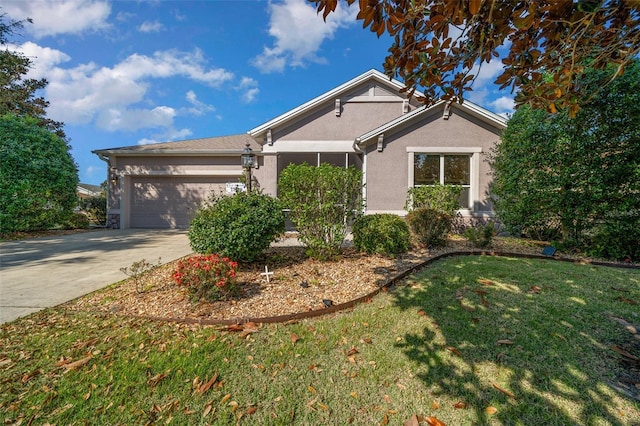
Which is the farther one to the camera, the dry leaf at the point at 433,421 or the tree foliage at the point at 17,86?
the tree foliage at the point at 17,86

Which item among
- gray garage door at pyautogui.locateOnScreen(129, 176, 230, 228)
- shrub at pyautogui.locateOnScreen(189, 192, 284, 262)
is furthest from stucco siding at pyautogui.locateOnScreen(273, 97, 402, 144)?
shrub at pyautogui.locateOnScreen(189, 192, 284, 262)

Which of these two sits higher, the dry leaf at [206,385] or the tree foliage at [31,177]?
the tree foliage at [31,177]

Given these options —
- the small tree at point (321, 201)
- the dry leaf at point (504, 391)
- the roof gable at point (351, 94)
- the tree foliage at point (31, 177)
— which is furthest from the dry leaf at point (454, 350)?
the tree foliage at point (31, 177)

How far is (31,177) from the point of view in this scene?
995 cm

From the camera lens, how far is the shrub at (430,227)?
627 centimetres

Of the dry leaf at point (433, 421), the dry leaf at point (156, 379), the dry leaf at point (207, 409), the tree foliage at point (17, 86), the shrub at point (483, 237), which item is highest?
the tree foliage at point (17, 86)

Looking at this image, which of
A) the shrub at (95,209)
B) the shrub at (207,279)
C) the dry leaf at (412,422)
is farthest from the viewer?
the shrub at (95,209)

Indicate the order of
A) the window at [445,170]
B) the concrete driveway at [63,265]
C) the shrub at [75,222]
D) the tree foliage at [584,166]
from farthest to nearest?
1. the shrub at [75,222]
2. the window at [445,170]
3. the tree foliage at [584,166]
4. the concrete driveway at [63,265]

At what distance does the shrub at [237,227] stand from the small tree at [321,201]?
0.43 m

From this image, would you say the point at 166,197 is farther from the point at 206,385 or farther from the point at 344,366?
the point at 344,366

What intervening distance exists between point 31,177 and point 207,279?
38.5ft

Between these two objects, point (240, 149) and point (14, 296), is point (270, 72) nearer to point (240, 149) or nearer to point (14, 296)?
point (240, 149)

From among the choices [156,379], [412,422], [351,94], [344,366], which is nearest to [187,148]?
[351,94]

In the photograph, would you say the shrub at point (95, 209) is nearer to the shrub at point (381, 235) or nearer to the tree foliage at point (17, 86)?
the tree foliage at point (17, 86)
